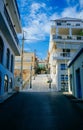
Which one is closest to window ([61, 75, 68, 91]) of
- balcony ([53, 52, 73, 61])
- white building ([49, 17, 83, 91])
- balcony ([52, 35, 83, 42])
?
white building ([49, 17, 83, 91])

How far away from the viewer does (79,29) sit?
118 ft

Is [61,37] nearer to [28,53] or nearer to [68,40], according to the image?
[68,40]

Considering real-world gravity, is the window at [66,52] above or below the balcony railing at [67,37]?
below

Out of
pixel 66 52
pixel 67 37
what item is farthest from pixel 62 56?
pixel 67 37

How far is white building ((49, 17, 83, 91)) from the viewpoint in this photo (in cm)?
3070

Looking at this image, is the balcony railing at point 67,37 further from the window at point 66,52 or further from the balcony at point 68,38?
the window at point 66,52

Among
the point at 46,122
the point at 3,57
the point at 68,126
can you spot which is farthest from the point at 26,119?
the point at 3,57

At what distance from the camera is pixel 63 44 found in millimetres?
32812

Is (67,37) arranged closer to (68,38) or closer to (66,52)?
(68,38)

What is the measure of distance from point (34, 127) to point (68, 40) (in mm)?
27415

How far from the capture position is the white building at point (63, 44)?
1209 inches

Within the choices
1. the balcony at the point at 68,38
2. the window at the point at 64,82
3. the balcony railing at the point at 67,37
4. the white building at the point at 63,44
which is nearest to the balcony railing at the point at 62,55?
the white building at the point at 63,44

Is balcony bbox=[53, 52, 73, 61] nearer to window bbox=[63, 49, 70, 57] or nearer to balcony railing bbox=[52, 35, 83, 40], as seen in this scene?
window bbox=[63, 49, 70, 57]

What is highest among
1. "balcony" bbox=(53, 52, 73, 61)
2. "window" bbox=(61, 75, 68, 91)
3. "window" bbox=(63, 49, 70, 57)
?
"window" bbox=(63, 49, 70, 57)
